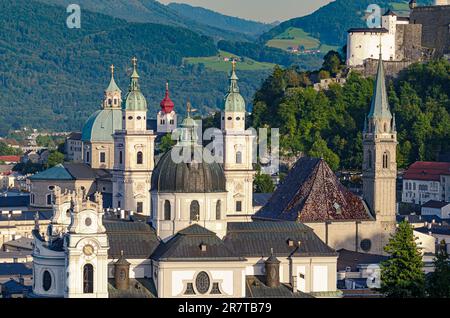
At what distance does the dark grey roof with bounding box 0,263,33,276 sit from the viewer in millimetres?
72488

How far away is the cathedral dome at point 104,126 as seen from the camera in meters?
111

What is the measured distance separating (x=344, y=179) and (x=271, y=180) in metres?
5.14

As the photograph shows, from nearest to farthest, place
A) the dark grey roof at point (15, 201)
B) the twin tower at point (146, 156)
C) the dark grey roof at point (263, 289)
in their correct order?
1. the dark grey roof at point (263, 289)
2. the twin tower at point (146, 156)
3. the dark grey roof at point (15, 201)

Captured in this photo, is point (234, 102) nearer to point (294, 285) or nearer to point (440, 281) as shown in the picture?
point (294, 285)

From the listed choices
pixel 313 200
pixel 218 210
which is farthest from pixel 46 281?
pixel 313 200

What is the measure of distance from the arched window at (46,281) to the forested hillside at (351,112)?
50655 millimetres

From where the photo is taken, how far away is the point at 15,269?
243ft

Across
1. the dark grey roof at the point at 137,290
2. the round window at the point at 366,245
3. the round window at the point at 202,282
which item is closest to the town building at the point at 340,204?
the round window at the point at 366,245

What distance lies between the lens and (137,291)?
196ft

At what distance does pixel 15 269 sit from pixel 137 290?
1502 centimetres

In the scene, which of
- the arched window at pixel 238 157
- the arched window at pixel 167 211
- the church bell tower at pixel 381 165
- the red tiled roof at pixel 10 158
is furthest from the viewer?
the red tiled roof at pixel 10 158

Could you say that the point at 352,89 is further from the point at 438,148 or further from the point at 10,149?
the point at 10,149

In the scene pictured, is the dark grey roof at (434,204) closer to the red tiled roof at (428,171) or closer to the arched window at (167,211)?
the red tiled roof at (428,171)
